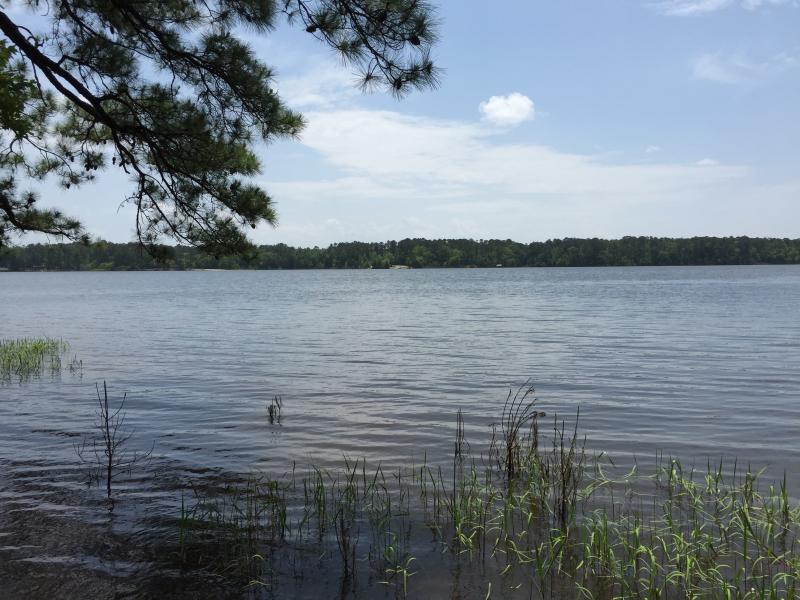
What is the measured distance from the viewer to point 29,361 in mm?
20781

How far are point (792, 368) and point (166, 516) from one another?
1879 cm

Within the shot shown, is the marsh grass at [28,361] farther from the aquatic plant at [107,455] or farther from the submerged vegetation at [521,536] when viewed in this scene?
the submerged vegetation at [521,536]

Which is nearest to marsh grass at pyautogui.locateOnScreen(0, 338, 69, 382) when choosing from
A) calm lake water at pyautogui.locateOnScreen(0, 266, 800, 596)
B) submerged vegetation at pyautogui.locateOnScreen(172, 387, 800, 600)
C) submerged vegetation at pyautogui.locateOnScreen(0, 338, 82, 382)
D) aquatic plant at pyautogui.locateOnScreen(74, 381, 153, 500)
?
submerged vegetation at pyautogui.locateOnScreen(0, 338, 82, 382)

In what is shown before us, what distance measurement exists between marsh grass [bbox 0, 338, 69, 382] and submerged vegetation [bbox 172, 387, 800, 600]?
537 inches

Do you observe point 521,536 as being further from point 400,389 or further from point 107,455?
point 400,389

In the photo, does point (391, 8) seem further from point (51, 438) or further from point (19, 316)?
point (19, 316)

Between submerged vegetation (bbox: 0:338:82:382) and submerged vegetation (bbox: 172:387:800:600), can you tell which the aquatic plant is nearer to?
submerged vegetation (bbox: 172:387:800:600)

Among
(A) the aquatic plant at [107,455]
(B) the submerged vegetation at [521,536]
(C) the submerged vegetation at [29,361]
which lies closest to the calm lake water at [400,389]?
(A) the aquatic plant at [107,455]

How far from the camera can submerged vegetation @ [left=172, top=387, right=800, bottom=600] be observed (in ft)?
19.8

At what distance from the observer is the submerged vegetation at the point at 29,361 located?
763 inches

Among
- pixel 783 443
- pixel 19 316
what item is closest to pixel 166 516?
pixel 783 443

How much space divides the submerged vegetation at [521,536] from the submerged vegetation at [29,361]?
1372cm

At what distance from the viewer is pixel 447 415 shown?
13.9m

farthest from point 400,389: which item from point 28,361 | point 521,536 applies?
point 28,361
